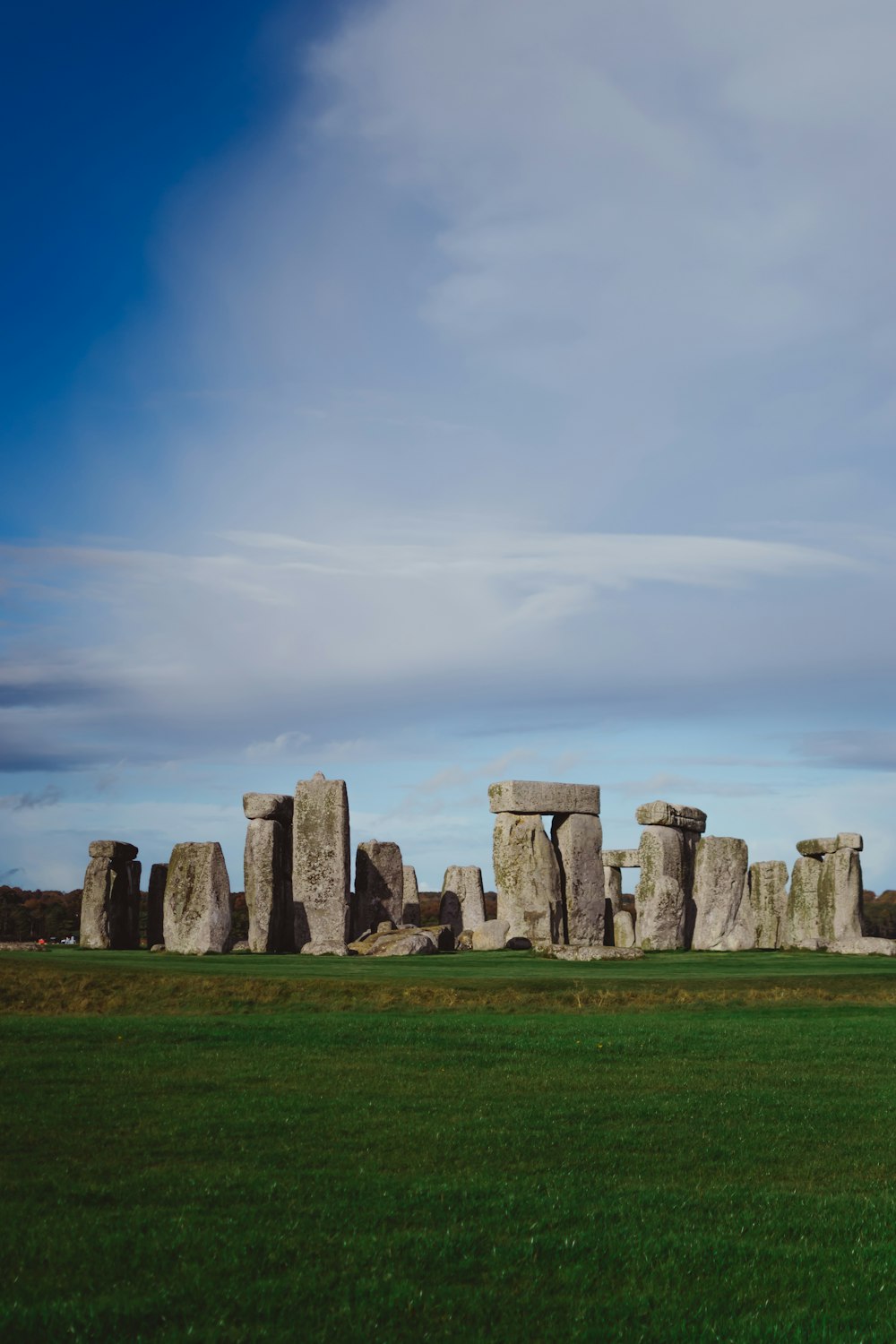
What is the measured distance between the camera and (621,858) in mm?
39344

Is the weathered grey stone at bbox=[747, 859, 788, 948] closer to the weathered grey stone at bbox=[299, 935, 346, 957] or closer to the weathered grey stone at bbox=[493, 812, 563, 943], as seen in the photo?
the weathered grey stone at bbox=[493, 812, 563, 943]

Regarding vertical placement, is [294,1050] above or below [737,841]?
below

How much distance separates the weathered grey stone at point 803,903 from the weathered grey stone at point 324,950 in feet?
41.3

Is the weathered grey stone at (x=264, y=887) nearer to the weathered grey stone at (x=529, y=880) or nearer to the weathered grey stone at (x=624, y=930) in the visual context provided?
the weathered grey stone at (x=529, y=880)

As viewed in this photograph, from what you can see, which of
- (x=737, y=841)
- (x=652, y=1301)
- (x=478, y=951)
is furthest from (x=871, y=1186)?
(x=737, y=841)

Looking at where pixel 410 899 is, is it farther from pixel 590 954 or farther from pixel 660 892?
pixel 590 954

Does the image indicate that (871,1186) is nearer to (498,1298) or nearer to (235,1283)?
(498,1298)

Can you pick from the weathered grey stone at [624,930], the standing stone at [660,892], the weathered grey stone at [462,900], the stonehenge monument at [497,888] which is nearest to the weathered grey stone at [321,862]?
the stonehenge monument at [497,888]

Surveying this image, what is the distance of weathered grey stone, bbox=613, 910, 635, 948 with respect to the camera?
33656mm

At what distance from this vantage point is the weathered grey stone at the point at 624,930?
3366cm

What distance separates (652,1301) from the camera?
19.9 ft

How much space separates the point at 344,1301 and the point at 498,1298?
73 cm

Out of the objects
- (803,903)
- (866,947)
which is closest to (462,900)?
(803,903)

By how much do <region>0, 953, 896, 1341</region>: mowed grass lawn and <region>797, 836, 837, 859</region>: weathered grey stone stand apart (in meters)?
18.8
